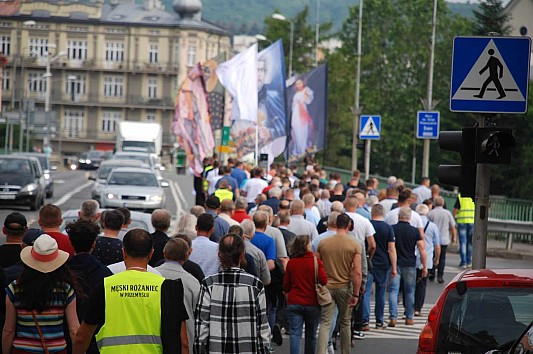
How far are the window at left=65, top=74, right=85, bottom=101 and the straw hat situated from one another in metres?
122

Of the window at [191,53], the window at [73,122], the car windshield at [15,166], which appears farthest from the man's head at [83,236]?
the window at [73,122]

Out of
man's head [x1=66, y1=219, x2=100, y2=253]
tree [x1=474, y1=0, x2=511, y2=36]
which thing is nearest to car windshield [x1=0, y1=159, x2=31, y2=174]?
man's head [x1=66, y1=219, x2=100, y2=253]

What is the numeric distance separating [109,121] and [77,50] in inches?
526

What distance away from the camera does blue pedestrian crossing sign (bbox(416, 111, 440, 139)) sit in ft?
122

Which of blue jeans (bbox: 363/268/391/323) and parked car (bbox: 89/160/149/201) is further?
parked car (bbox: 89/160/149/201)

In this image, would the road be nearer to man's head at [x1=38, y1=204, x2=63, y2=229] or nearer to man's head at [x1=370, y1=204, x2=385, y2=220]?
man's head at [x1=370, y1=204, x2=385, y2=220]

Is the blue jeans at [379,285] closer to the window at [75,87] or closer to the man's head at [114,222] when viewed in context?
the man's head at [114,222]

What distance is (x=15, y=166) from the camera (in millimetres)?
39062

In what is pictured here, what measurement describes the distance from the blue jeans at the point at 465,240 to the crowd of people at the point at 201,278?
20.7ft

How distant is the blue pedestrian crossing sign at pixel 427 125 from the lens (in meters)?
37.2

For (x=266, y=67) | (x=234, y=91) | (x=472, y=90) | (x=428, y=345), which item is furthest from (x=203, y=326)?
(x=266, y=67)

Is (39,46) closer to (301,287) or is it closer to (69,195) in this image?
(69,195)

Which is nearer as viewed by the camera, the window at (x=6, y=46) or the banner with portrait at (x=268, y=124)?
the banner with portrait at (x=268, y=124)

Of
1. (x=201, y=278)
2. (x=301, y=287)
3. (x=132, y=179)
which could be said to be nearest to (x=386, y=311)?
(x=301, y=287)
